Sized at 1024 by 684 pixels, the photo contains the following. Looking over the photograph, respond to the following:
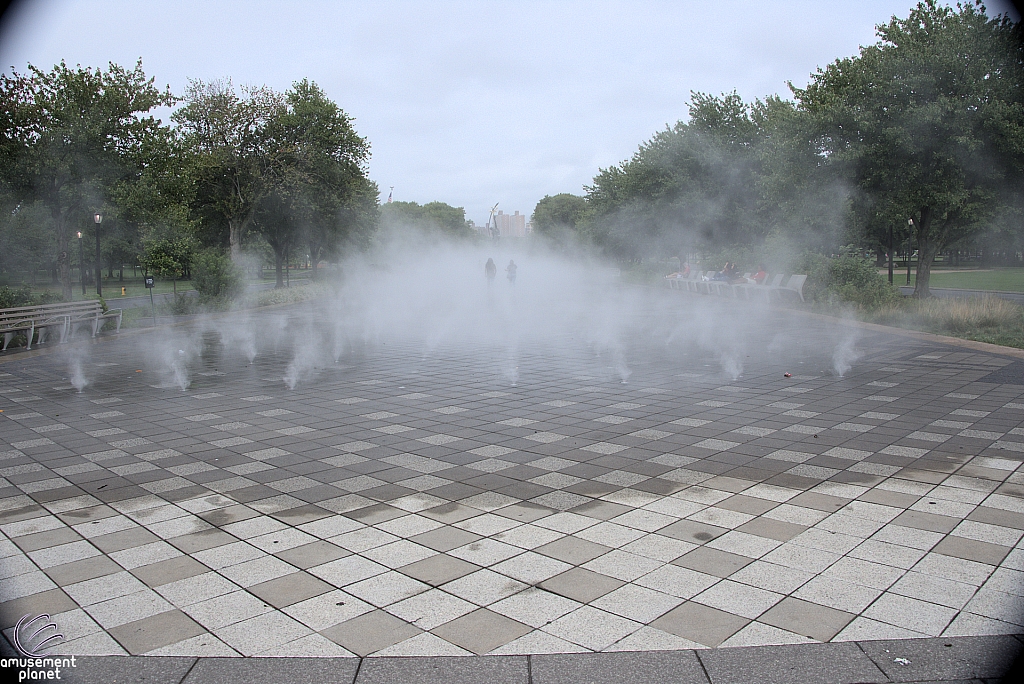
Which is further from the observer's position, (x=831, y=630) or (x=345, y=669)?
(x=831, y=630)

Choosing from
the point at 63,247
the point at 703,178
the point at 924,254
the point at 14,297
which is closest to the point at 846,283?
the point at 924,254

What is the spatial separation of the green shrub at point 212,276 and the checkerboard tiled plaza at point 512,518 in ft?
44.8

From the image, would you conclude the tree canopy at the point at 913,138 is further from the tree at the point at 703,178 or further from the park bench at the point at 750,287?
the tree at the point at 703,178

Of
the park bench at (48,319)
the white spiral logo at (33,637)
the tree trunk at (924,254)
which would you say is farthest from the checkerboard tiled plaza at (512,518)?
the tree trunk at (924,254)

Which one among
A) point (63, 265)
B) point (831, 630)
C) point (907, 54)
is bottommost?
point (831, 630)

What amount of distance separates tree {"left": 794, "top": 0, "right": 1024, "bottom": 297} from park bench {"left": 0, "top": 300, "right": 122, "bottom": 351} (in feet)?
53.5

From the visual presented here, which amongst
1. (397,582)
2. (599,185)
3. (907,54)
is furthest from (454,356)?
(599,185)

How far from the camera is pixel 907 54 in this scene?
623 inches

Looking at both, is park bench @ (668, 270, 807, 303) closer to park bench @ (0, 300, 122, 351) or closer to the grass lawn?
the grass lawn

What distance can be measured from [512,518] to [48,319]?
11.4 metres

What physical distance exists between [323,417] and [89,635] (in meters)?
3.80

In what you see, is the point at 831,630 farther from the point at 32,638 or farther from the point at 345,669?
the point at 32,638

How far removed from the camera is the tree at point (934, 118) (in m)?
15.1

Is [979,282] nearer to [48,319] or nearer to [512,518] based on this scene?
[48,319]
